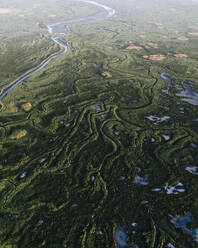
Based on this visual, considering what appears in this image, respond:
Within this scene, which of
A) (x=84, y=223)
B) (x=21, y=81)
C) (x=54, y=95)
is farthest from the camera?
(x=21, y=81)

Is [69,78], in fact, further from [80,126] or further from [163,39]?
[163,39]

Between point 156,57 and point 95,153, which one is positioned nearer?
point 95,153

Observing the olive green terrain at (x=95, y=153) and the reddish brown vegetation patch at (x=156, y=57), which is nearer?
the olive green terrain at (x=95, y=153)

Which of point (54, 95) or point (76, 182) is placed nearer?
point (76, 182)

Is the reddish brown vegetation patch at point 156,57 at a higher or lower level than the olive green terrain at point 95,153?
lower

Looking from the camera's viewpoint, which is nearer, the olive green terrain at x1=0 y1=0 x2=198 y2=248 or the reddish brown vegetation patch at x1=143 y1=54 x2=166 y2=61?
the olive green terrain at x1=0 y1=0 x2=198 y2=248

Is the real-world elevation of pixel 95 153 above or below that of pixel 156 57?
above

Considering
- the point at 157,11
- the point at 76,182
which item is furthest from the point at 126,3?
the point at 76,182

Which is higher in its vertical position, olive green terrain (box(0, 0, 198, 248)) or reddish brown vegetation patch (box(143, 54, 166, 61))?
olive green terrain (box(0, 0, 198, 248))
